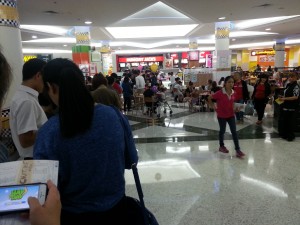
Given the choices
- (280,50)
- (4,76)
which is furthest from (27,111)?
(280,50)

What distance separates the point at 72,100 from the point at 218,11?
330 inches

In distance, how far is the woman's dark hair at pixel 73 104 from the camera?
1094mm

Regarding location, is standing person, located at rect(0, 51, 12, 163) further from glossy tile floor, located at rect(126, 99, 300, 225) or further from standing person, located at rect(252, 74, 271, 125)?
standing person, located at rect(252, 74, 271, 125)

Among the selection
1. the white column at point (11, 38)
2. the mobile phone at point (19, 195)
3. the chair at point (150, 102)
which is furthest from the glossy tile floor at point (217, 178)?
the white column at point (11, 38)

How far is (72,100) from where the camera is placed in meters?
1.12

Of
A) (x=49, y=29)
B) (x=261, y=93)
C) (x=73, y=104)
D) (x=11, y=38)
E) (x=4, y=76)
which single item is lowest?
(x=261, y=93)

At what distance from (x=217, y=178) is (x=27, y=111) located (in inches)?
116

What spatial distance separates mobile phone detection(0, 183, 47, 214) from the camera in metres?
0.72

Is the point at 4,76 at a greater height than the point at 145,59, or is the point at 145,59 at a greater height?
the point at 145,59

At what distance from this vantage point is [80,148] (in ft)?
3.63

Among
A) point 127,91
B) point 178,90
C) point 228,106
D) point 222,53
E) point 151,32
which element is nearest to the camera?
point 228,106

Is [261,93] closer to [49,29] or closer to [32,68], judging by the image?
[32,68]

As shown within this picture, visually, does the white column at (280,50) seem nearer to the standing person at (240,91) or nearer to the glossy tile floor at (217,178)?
the standing person at (240,91)

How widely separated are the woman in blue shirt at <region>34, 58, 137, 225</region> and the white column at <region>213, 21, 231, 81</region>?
10581mm
